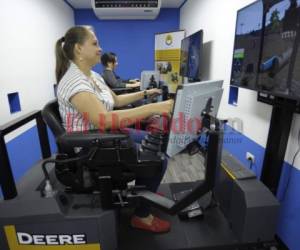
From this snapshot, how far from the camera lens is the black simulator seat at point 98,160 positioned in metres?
1.09

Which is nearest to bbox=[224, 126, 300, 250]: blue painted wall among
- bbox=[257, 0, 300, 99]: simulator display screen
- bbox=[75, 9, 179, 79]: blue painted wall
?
bbox=[257, 0, 300, 99]: simulator display screen

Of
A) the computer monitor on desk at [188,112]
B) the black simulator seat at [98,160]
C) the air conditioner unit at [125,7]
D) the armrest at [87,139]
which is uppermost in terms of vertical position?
the air conditioner unit at [125,7]

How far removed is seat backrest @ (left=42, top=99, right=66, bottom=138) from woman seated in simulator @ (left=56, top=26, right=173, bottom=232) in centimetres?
4

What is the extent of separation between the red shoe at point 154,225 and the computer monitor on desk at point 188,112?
0.71 metres

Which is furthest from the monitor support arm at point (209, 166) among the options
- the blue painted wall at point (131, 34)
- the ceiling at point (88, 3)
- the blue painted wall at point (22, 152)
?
the blue painted wall at point (131, 34)

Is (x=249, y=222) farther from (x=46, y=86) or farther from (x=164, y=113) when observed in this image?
(x=46, y=86)

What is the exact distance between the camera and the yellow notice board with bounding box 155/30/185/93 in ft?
13.2

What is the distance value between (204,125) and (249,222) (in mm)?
701

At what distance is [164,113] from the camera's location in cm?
115

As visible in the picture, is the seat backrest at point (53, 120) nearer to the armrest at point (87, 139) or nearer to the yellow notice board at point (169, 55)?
the armrest at point (87, 139)

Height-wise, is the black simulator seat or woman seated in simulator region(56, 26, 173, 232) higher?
woman seated in simulator region(56, 26, 173, 232)

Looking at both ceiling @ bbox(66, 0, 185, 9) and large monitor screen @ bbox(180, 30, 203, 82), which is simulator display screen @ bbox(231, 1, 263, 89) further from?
ceiling @ bbox(66, 0, 185, 9)

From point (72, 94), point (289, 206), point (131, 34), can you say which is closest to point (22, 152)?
point (72, 94)

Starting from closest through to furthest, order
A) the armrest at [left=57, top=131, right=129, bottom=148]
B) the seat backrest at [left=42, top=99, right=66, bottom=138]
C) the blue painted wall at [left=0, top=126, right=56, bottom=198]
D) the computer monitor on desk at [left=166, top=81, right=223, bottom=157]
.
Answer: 1. the computer monitor on desk at [left=166, top=81, right=223, bottom=157]
2. the armrest at [left=57, top=131, right=129, bottom=148]
3. the seat backrest at [left=42, top=99, right=66, bottom=138]
4. the blue painted wall at [left=0, top=126, right=56, bottom=198]
